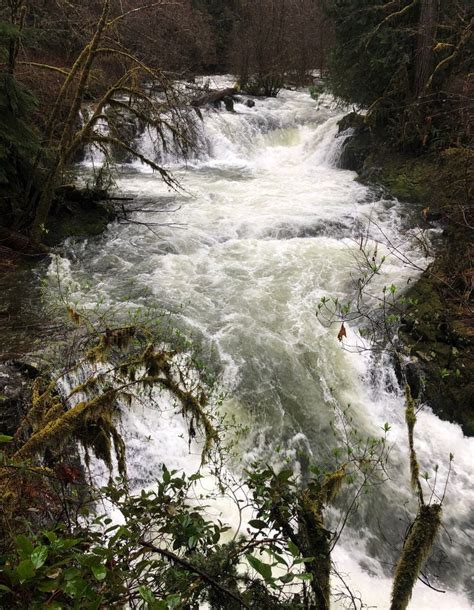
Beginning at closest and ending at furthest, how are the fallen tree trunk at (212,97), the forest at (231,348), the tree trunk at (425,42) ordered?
the forest at (231,348)
the tree trunk at (425,42)
the fallen tree trunk at (212,97)

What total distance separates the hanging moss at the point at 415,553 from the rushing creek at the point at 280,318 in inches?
74.3

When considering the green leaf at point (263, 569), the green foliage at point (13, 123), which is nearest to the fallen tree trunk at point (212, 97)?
the green foliage at point (13, 123)

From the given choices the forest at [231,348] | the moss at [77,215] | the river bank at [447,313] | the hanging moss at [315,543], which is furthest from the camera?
the moss at [77,215]

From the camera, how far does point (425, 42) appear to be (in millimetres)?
11570

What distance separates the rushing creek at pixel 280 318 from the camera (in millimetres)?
4691

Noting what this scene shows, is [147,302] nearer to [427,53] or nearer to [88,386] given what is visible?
[88,386]

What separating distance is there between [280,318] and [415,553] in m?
4.81

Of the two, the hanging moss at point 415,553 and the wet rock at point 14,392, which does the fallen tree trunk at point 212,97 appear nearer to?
the wet rock at point 14,392

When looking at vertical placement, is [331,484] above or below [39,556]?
A: below

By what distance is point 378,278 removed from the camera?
822cm

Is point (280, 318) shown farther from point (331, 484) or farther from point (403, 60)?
point (403, 60)

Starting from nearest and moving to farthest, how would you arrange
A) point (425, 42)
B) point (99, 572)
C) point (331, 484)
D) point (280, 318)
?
point (99, 572) → point (331, 484) → point (280, 318) → point (425, 42)

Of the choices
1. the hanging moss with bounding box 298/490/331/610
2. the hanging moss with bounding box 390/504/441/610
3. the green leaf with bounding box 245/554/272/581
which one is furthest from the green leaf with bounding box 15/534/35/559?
the hanging moss with bounding box 390/504/441/610

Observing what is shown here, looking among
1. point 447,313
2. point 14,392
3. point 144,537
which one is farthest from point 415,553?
point 447,313
